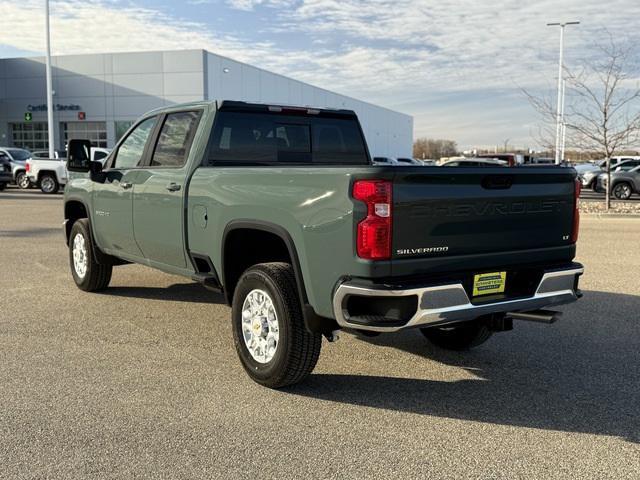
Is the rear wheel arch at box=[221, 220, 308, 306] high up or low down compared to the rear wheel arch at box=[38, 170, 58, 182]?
down

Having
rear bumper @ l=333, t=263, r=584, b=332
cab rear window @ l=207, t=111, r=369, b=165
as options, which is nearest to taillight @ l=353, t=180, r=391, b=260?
rear bumper @ l=333, t=263, r=584, b=332

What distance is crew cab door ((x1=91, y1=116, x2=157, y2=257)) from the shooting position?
6223 mm

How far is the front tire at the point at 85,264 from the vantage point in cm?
729

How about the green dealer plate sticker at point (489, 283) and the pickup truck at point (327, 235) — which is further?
the green dealer plate sticker at point (489, 283)

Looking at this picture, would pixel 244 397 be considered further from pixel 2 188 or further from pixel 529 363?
pixel 2 188

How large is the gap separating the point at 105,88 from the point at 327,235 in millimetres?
49078

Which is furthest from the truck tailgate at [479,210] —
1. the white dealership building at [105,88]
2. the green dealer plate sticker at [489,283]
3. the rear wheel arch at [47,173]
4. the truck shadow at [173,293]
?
the white dealership building at [105,88]

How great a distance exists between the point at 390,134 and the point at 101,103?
50.0 metres

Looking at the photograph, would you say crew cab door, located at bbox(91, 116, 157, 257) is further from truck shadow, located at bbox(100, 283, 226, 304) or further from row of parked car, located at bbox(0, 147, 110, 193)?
row of parked car, located at bbox(0, 147, 110, 193)

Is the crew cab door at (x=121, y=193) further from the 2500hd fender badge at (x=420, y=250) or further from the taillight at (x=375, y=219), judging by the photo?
the 2500hd fender badge at (x=420, y=250)

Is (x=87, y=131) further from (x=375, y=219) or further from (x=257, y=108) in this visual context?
(x=375, y=219)

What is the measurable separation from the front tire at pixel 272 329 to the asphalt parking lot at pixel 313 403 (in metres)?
0.18

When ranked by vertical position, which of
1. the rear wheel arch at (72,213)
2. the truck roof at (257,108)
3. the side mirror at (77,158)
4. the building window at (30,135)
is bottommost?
the rear wheel arch at (72,213)

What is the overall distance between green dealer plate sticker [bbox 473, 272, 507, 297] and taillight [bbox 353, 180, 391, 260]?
73 centimetres
